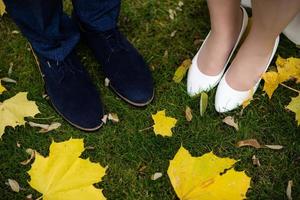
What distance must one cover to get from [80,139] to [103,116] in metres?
0.17

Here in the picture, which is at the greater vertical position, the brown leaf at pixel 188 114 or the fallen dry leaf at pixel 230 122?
the fallen dry leaf at pixel 230 122

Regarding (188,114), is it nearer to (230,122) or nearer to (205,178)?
(230,122)

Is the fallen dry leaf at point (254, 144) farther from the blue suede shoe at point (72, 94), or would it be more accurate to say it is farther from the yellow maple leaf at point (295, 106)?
the blue suede shoe at point (72, 94)

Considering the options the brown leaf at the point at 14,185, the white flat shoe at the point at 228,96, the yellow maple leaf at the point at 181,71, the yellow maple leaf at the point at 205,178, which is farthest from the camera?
the yellow maple leaf at the point at 181,71

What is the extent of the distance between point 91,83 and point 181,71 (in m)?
0.36

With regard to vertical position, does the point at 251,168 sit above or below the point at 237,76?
below

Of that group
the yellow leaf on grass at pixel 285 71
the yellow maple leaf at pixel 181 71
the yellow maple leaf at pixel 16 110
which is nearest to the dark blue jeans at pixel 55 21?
the yellow maple leaf at pixel 16 110

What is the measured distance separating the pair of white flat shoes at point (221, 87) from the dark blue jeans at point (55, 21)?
1.20 ft

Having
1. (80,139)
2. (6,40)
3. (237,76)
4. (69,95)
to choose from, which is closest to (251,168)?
(237,76)

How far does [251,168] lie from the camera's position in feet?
5.14

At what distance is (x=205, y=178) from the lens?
143 centimetres

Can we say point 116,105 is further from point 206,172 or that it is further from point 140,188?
point 206,172

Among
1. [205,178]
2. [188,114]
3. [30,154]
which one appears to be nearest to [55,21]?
[30,154]

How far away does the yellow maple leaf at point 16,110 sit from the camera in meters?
1.62
